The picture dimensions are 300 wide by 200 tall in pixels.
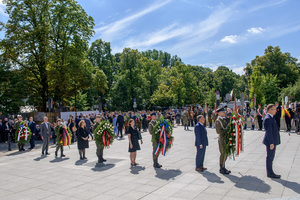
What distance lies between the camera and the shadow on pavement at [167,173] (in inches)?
291

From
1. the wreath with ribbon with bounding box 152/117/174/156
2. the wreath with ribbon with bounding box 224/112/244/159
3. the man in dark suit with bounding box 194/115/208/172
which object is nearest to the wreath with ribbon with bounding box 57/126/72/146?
the wreath with ribbon with bounding box 152/117/174/156

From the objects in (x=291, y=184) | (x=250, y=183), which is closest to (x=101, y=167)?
(x=250, y=183)

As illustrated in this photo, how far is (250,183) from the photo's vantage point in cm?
646

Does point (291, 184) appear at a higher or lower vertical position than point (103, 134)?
lower

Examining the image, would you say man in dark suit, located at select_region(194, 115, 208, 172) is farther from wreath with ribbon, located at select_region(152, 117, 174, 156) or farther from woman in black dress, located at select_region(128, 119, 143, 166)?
woman in black dress, located at select_region(128, 119, 143, 166)

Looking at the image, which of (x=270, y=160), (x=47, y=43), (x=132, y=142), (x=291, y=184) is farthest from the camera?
(x=47, y=43)

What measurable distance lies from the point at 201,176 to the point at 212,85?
84399mm

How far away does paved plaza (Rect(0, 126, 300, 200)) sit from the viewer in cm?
594

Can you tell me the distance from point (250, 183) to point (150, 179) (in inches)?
107

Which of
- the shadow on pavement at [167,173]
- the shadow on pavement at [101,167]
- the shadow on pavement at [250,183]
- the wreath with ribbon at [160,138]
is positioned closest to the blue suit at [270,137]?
the shadow on pavement at [250,183]

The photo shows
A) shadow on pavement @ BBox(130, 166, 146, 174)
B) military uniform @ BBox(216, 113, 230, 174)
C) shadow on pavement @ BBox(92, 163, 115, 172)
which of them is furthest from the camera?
shadow on pavement @ BBox(92, 163, 115, 172)

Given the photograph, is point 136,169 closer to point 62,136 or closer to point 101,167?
point 101,167

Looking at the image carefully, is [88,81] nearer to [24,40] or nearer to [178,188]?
[24,40]

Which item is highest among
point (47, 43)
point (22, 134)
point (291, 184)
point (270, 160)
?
point (47, 43)
